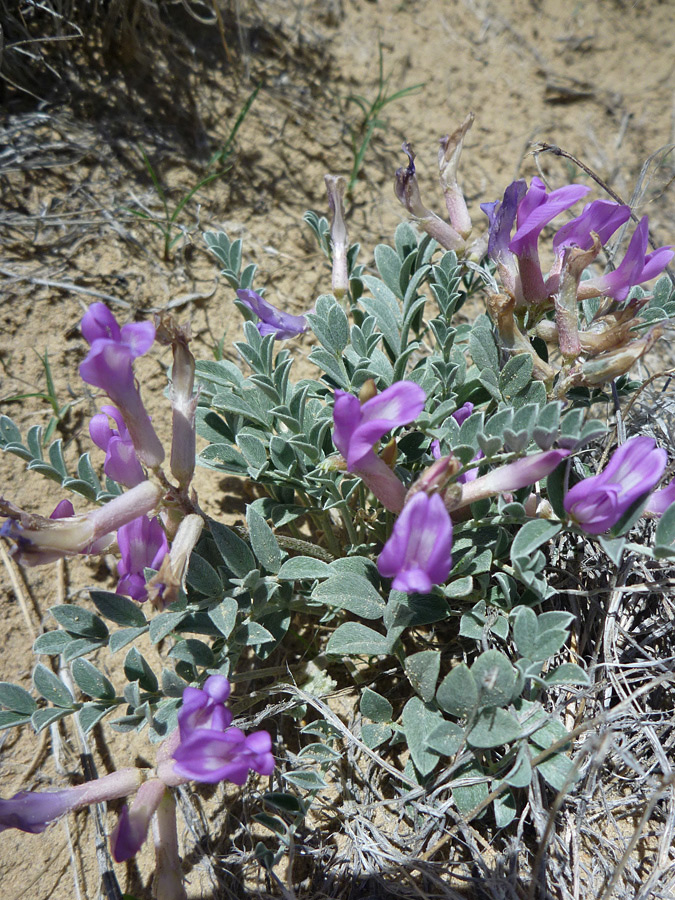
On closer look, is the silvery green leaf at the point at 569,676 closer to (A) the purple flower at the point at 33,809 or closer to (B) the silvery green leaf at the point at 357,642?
(B) the silvery green leaf at the point at 357,642

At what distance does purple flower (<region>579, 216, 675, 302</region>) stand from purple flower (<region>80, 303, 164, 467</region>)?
1.20 m

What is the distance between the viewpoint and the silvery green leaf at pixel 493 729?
149 centimetres

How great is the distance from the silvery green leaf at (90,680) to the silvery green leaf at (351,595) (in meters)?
0.56

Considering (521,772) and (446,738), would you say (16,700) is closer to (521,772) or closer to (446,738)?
(446,738)

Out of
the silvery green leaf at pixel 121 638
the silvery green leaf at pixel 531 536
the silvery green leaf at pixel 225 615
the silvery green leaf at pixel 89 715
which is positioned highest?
the silvery green leaf at pixel 531 536

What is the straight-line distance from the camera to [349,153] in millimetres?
3545

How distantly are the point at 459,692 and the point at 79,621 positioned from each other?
37.2 inches

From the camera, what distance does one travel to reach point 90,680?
1637mm

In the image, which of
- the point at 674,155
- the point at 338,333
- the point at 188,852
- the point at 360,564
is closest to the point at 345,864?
the point at 188,852

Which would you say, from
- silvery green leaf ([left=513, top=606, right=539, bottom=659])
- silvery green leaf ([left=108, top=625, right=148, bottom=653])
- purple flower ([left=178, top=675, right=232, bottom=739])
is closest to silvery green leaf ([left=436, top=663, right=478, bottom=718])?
silvery green leaf ([left=513, top=606, right=539, bottom=659])

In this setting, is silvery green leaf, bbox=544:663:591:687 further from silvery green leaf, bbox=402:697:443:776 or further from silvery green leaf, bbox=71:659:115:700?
silvery green leaf, bbox=71:659:115:700

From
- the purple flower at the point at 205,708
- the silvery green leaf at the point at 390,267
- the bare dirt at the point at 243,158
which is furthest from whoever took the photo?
the bare dirt at the point at 243,158

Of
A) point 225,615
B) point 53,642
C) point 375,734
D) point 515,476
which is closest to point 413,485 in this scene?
point 515,476

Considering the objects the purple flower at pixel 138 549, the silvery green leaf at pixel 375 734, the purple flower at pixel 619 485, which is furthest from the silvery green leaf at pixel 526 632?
the purple flower at pixel 138 549
